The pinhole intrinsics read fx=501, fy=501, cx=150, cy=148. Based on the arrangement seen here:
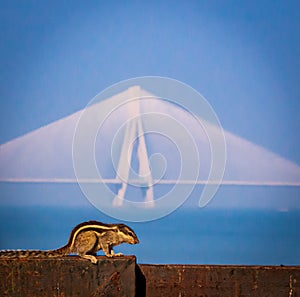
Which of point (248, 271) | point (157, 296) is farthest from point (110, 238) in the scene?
point (248, 271)

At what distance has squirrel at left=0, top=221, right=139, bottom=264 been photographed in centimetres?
316

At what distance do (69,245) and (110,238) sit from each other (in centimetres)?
27

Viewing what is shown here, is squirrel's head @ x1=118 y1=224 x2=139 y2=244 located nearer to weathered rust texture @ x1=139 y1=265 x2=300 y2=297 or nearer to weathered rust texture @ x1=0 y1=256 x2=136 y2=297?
weathered rust texture @ x1=139 y1=265 x2=300 y2=297

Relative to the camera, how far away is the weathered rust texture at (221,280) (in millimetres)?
3137

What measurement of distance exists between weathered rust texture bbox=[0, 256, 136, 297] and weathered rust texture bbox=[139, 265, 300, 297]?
1.70 feet

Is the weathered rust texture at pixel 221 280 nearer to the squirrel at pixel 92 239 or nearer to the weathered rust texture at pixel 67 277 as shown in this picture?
the squirrel at pixel 92 239

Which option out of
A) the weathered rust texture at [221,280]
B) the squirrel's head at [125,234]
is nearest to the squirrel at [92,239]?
the squirrel's head at [125,234]

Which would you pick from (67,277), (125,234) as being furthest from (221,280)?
(67,277)

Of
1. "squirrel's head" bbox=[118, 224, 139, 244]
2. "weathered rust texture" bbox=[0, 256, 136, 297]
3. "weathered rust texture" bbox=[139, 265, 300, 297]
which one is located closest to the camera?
"weathered rust texture" bbox=[0, 256, 136, 297]

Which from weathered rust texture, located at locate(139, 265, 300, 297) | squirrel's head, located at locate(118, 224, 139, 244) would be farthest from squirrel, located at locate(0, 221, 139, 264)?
weathered rust texture, located at locate(139, 265, 300, 297)

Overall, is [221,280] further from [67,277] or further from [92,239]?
[67,277]

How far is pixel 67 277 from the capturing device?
278 cm

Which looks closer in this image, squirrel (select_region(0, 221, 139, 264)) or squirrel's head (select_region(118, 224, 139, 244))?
squirrel (select_region(0, 221, 139, 264))

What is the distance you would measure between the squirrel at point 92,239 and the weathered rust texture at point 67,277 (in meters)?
0.25
